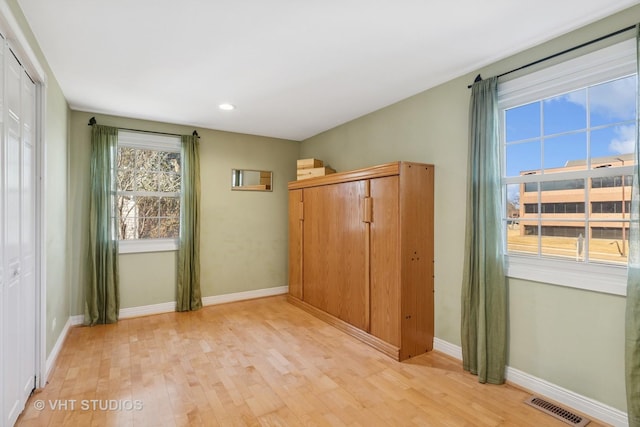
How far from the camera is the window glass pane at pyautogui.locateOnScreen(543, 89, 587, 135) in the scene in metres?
2.19

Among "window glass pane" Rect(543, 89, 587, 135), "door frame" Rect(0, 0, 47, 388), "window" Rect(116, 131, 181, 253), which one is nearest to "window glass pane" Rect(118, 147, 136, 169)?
"window" Rect(116, 131, 181, 253)

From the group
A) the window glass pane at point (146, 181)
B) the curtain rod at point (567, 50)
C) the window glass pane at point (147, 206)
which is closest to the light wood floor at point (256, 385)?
the window glass pane at point (147, 206)

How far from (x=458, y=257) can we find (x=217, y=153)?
11.4 ft

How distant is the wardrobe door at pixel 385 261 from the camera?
2.92m

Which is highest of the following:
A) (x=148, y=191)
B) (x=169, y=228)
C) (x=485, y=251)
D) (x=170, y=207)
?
(x=148, y=191)

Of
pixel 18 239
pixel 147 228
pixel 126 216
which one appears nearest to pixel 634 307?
pixel 18 239

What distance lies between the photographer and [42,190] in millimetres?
2420

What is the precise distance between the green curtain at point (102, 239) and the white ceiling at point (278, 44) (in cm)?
56

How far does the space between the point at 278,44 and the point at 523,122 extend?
1977mm

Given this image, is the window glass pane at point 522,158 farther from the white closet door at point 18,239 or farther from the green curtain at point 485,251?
the white closet door at point 18,239

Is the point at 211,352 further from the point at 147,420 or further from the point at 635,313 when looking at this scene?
the point at 635,313

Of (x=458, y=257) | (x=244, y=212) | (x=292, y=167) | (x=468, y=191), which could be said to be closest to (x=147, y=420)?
(x=458, y=257)

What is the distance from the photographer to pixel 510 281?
2494 millimetres

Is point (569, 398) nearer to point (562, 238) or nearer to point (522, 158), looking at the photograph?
point (562, 238)
